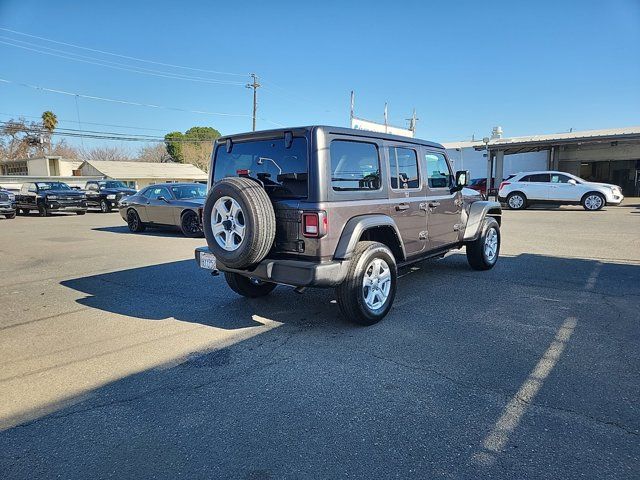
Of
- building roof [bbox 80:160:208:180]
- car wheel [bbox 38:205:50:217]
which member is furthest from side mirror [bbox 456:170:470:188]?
building roof [bbox 80:160:208:180]

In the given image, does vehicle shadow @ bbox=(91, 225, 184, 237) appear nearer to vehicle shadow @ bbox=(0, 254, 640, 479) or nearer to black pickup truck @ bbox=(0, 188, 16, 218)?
vehicle shadow @ bbox=(0, 254, 640, 479)

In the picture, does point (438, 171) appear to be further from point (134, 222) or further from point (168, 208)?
point (134, 222)

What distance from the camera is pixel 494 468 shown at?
230 cm

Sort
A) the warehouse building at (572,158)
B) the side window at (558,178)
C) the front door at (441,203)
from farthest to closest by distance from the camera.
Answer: the warehouse building at (572,158) → the side window at (558,178) → the front door at (441,203)

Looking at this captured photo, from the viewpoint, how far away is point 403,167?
5242 millimetres

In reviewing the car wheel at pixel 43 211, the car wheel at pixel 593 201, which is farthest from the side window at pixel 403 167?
the car wheel at pixel 43 211

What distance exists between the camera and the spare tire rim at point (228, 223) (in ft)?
13.9

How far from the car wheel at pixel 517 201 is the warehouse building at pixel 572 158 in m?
6.03

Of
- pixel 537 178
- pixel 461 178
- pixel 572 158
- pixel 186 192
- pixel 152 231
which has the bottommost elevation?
pixel 152 231

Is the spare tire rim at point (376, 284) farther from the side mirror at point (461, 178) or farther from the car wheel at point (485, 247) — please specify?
the car wheel at point (485, 247)

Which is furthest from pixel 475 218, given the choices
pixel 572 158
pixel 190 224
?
pixel 572 158

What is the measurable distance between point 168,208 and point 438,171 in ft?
27.2

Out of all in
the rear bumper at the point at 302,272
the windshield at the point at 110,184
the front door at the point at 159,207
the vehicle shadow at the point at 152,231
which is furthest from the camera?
the windshield at the point at 110,184

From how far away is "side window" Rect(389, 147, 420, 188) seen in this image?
505 centimetres
